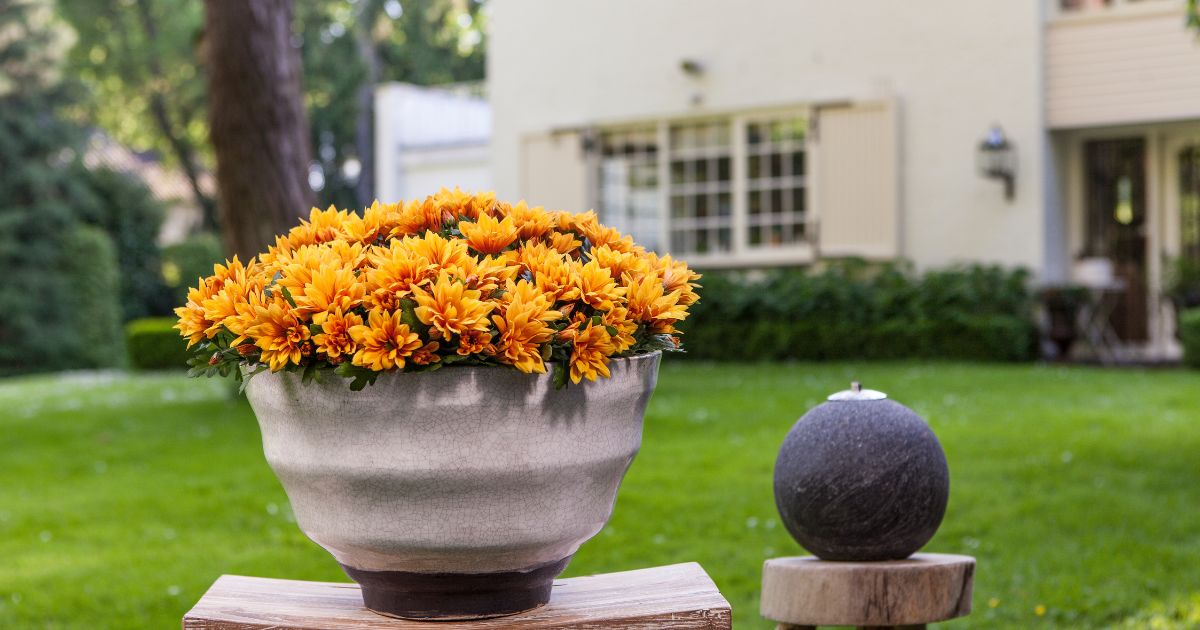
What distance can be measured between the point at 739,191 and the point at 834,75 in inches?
54.9

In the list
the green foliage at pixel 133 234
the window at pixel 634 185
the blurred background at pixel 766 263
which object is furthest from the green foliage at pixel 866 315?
the green foliage at pixel 133 234

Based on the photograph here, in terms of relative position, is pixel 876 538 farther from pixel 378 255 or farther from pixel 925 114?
pixel 925 114

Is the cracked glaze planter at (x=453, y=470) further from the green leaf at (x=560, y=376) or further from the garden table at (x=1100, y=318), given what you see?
the garden table at (x=1100, y=318)

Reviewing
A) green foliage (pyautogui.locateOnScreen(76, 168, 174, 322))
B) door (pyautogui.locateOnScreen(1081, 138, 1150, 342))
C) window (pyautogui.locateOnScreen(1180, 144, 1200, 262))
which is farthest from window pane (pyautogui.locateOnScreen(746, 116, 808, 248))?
green foliage (pyautogui.locateOnScreen(76, 168, 174, 322))

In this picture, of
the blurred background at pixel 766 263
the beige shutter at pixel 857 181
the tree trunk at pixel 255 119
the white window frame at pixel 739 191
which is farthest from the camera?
the white window frame at pixel 739 191

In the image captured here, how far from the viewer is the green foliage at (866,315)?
10.8m

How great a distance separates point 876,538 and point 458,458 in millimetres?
1174

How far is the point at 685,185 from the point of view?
12891mm

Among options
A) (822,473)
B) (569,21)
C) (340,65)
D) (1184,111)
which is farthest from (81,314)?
(822,473)

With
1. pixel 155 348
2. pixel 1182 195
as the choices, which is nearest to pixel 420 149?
pixel 155 348

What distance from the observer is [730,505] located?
17.3 feet

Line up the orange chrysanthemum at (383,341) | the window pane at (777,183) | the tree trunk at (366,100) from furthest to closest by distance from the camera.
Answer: the tree trunk at (366,100) → the window pane at (777,183) → the orange chrysanthemum at (383,341)

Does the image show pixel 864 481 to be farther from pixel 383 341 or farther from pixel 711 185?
pixel 711 185

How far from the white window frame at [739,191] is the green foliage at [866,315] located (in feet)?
1.03
